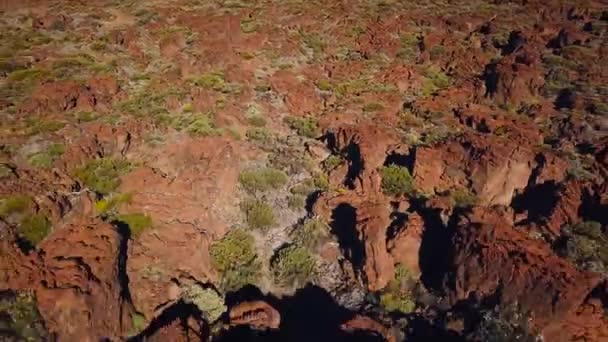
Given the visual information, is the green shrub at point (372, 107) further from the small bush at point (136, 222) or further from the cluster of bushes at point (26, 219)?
the cluster of bushes at point (26, 219)

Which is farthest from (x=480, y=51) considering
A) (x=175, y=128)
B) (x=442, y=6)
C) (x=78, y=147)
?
(x=78, y=147)

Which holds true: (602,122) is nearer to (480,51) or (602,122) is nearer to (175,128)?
(480,51)

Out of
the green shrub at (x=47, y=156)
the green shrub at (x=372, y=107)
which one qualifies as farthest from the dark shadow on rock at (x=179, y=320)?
the green shrub at (x=372, y=107)

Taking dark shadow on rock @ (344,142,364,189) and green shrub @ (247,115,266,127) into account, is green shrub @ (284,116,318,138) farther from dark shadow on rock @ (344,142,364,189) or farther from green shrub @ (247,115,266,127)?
dark shadow on rock @ (344,142,364,189)

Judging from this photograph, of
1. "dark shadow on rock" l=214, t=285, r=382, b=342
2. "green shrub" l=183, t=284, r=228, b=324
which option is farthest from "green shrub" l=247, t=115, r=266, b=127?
"green shrub" l=183, t=284, r=228, b=324

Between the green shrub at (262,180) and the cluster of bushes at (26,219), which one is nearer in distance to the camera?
the cluster of bushes at (26,219)
